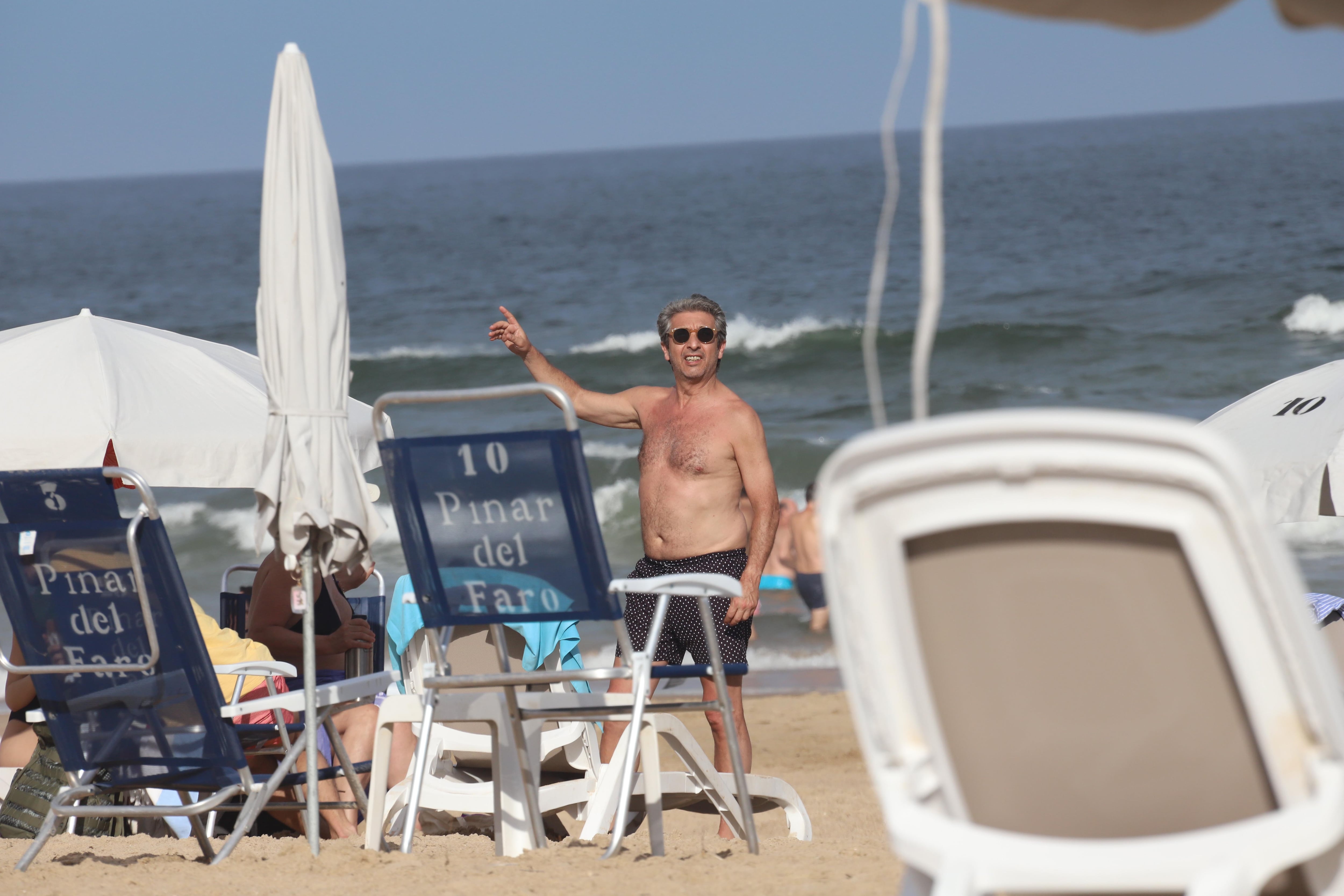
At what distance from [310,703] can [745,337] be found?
24222mm

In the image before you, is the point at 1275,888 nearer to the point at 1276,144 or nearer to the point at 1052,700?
the point at 1052,700

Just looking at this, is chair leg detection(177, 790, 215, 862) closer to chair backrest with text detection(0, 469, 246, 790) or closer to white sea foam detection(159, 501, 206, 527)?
chair backrest with text detection(0, 469, 246, 790)

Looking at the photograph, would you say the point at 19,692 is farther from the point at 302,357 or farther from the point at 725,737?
the point at 725,737

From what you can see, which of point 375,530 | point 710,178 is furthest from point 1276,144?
point 375,530

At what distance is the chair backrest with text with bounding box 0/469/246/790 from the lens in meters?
3.88

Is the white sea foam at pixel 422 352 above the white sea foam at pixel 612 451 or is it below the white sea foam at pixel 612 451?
above

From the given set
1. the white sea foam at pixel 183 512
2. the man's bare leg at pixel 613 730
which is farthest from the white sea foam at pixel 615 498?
the man's bare leg at pixel 613 730

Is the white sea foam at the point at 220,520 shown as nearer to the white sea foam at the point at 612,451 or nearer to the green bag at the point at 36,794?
the white sea foam at the point at 612,451

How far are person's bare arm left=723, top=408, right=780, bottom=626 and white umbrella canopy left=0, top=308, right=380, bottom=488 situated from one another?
1.58m

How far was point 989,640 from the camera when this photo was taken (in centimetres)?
172

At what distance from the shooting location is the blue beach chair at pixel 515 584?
3682 millimetres

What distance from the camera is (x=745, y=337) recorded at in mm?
27922

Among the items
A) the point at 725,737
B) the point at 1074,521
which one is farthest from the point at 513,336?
the point at 1074,521

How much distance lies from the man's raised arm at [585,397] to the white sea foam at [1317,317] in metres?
21.0
